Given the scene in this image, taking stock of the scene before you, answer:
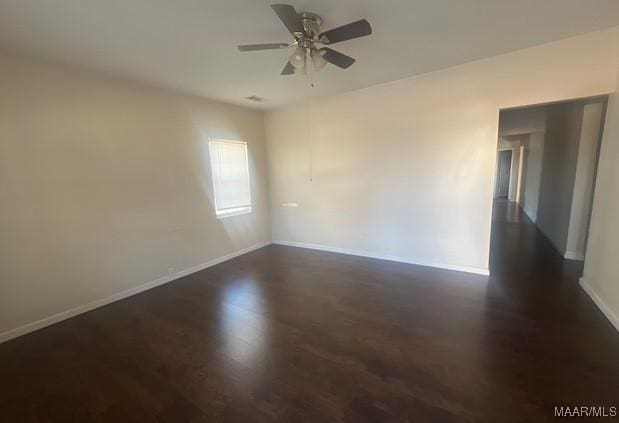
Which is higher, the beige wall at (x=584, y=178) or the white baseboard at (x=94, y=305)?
the beige wall at (x=584, y=178)

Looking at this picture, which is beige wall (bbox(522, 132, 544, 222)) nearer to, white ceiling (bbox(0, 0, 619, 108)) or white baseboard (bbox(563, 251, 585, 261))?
white baseboard (bbox(563, 251, 585, 261))

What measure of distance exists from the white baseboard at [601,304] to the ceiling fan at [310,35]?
10.6 ft

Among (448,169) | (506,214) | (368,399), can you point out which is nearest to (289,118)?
(448,169)

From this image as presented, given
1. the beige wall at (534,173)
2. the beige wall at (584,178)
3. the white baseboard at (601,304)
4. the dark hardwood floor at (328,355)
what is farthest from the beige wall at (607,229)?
the beige wall at (534,173)

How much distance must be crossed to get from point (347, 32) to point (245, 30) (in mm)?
908

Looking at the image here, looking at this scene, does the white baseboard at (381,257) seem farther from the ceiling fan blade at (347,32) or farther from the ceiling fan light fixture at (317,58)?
the ceiling fan blade at (347,32)

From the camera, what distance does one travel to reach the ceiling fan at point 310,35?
1.80 meters

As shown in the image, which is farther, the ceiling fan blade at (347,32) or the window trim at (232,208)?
the window trim at (232,208)

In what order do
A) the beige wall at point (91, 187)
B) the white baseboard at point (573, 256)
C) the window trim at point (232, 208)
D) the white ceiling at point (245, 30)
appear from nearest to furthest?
the white ceiling at point (245, 30), the beige wall at point (91, 187), the white baseboard at point (573, 256), the window trim at point (232, 208)

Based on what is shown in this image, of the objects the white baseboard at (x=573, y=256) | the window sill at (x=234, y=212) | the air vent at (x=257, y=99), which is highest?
the air vent at (x=257, y=99)

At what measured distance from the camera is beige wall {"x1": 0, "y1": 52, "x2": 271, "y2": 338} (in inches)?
97.8

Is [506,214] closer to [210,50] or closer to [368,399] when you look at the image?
[368,399]

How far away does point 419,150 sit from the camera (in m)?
3.75

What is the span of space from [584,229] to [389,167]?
2923mm
